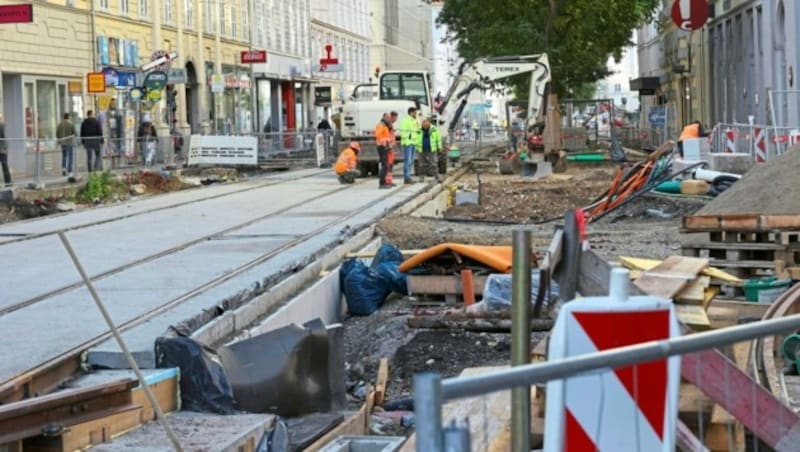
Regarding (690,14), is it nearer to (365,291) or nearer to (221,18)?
(221,18)

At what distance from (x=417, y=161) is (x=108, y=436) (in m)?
25.6

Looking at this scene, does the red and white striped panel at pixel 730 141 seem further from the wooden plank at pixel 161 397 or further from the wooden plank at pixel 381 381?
the wooden plank at pixel 161 397

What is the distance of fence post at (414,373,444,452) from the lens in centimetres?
A: 289

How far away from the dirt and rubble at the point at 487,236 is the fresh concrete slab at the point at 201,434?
7.23 feet

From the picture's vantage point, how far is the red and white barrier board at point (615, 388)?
4.04 m

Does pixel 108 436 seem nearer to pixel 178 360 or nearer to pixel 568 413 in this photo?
pixel 178 360

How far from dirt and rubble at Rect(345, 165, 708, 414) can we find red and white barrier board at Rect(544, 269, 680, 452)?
507cm

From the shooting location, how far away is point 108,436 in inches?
265

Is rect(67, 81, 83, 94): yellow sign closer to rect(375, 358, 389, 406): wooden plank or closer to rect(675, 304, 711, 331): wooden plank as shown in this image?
rect(375, 358, 389, 406): wooden plank

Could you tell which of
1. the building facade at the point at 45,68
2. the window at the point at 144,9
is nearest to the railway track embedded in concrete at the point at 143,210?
the building facade at the point at 45,68

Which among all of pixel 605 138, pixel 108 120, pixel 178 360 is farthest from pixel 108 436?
pixel 605 138

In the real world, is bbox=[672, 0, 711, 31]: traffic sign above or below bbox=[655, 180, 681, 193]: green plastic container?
above

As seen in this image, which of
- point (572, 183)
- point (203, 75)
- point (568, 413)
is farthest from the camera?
point (203, 75)

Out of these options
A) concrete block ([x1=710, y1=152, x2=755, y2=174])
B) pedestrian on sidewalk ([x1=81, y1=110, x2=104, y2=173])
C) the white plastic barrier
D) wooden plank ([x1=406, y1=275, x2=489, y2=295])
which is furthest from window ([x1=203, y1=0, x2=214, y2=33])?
wooden plank ([x1=406, y1=275, x2=489, y2=295])
